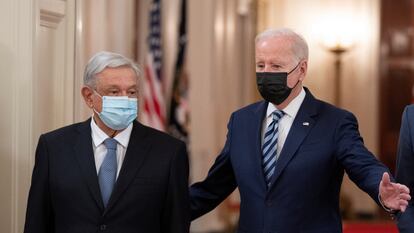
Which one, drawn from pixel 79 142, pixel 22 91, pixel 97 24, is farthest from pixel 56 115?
pixel 97 24

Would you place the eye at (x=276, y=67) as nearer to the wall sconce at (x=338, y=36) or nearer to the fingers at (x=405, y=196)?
the fingers at (x=405, y=196)

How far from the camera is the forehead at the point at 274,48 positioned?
182 inches

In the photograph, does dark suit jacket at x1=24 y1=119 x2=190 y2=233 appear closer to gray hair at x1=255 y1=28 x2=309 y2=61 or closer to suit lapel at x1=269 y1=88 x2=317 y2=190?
suit lapel at x1=269 y1=88 x2=317 y2=190

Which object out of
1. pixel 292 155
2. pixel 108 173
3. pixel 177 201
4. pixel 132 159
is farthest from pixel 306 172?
pixel 108 173

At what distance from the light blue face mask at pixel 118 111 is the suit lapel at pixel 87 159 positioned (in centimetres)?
12

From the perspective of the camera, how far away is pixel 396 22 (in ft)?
51.5

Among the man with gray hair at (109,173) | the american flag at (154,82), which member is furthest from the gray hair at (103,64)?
the american flag at (154,82)

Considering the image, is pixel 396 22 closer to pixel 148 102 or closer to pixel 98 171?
pixel 148 102

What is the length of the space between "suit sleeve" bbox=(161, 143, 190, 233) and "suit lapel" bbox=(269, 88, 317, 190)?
509mm

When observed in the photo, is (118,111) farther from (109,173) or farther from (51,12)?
(51,12)

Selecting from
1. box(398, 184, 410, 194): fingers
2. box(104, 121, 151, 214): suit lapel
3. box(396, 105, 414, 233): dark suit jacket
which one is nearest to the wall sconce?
box(396, 105, 414, 233): dark suit jacket

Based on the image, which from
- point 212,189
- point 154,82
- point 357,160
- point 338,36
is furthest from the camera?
point 338,36

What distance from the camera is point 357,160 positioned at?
15.0 ft

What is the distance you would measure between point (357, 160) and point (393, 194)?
0.39 meters
